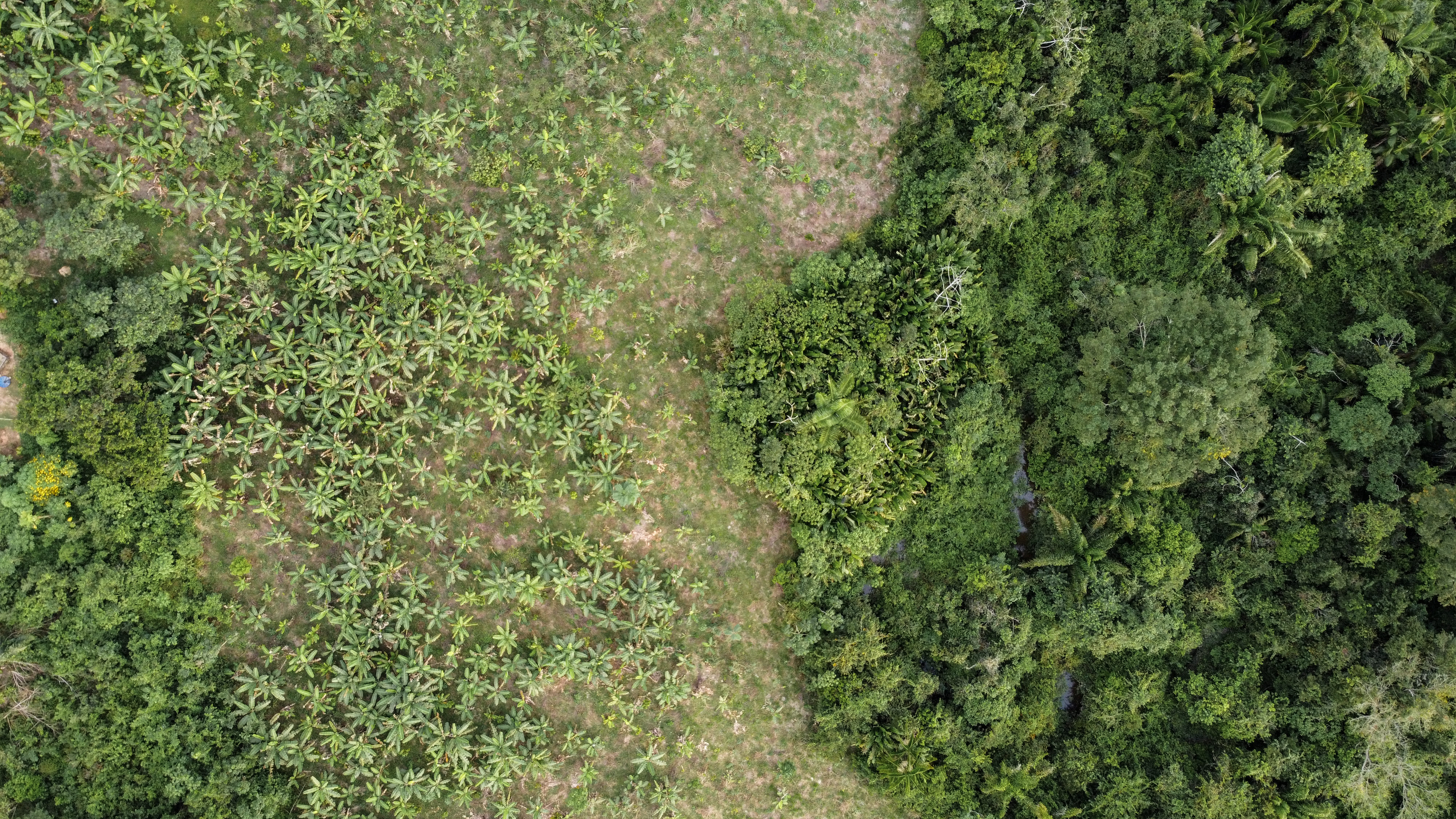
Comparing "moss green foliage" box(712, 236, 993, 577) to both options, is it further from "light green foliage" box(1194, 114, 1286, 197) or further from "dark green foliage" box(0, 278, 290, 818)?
"dark green foliage" box(0, 278, 290, 818)

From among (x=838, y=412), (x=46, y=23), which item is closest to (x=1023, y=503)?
(x=838, y=412)

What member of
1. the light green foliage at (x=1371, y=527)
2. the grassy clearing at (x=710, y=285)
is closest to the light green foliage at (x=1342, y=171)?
the light green foliage at (x=1371, y=527)

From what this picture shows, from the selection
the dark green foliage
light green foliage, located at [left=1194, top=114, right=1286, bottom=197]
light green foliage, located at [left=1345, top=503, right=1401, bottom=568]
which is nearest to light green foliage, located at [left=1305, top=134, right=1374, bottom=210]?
light green foliage, located at [left=1194, top=114, right=1286, bottom=197]

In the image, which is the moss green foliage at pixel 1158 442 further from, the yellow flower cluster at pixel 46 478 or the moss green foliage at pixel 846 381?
the yellow flower cluster at pixel 46 478

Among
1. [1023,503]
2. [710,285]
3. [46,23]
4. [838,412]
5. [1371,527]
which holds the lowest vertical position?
[1023,503]

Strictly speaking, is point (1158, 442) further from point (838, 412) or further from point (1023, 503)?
point (838, 412)

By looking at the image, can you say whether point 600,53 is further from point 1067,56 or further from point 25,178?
point 25,178

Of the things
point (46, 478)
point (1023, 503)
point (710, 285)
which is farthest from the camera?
point (1023, 503)
